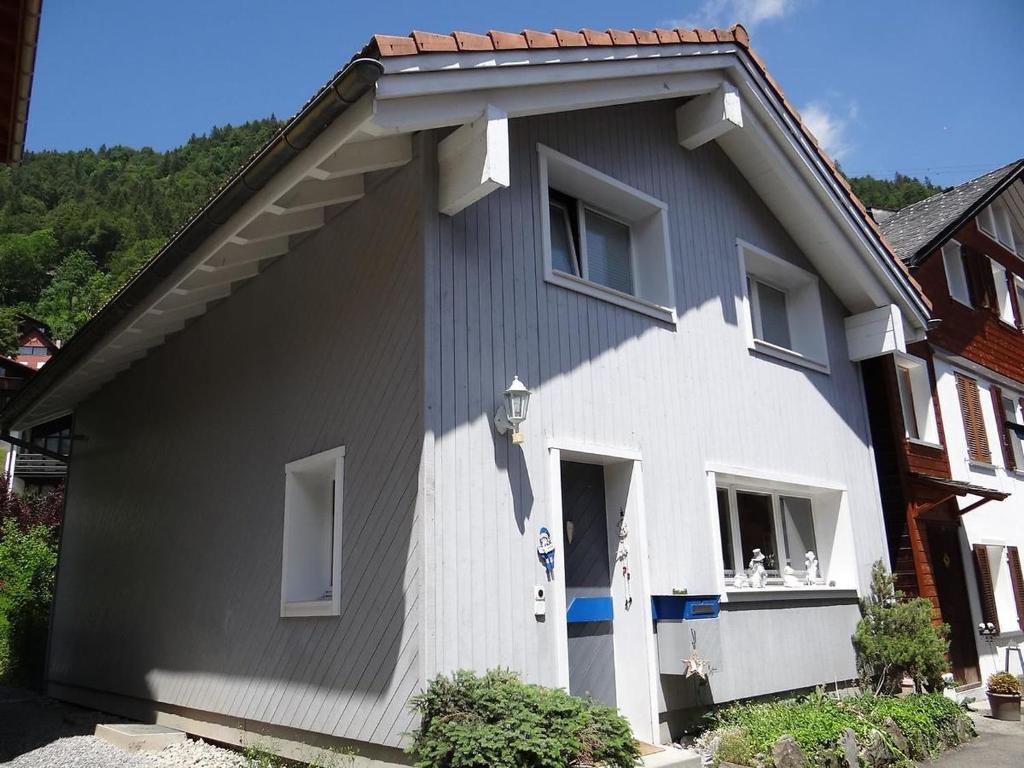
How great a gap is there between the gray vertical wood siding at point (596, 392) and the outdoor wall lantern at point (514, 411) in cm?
11

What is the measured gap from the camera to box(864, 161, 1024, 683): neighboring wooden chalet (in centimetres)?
1138

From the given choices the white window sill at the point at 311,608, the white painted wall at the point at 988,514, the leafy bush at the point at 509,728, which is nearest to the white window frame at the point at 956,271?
the white painted wall at the point at 988,514

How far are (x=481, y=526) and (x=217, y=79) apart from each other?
434 inches

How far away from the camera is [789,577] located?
9.35 m

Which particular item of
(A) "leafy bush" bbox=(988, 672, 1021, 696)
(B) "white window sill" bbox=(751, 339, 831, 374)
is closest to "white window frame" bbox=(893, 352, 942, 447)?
(B) "white window sill" bbox=(751, 339, 831, 374)

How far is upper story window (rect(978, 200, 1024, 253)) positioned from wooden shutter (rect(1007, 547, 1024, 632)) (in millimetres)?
5928

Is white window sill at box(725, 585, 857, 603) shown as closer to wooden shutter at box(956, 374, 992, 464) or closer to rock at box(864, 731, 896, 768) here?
rock at box(864, 731, 896, 768)

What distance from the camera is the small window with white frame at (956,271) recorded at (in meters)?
14.2

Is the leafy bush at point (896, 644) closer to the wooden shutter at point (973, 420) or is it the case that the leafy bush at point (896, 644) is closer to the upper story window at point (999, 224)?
the wooden shutter at point (973, 420)

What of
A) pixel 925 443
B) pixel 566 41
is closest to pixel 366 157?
pixel 566 41

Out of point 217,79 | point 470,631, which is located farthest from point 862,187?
point 470,631

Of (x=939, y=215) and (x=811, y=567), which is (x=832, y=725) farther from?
(x=939, y=215)

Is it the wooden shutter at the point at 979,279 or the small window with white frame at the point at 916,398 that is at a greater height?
the wooden shutter at the point at 979,279

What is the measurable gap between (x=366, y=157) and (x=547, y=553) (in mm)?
3324
